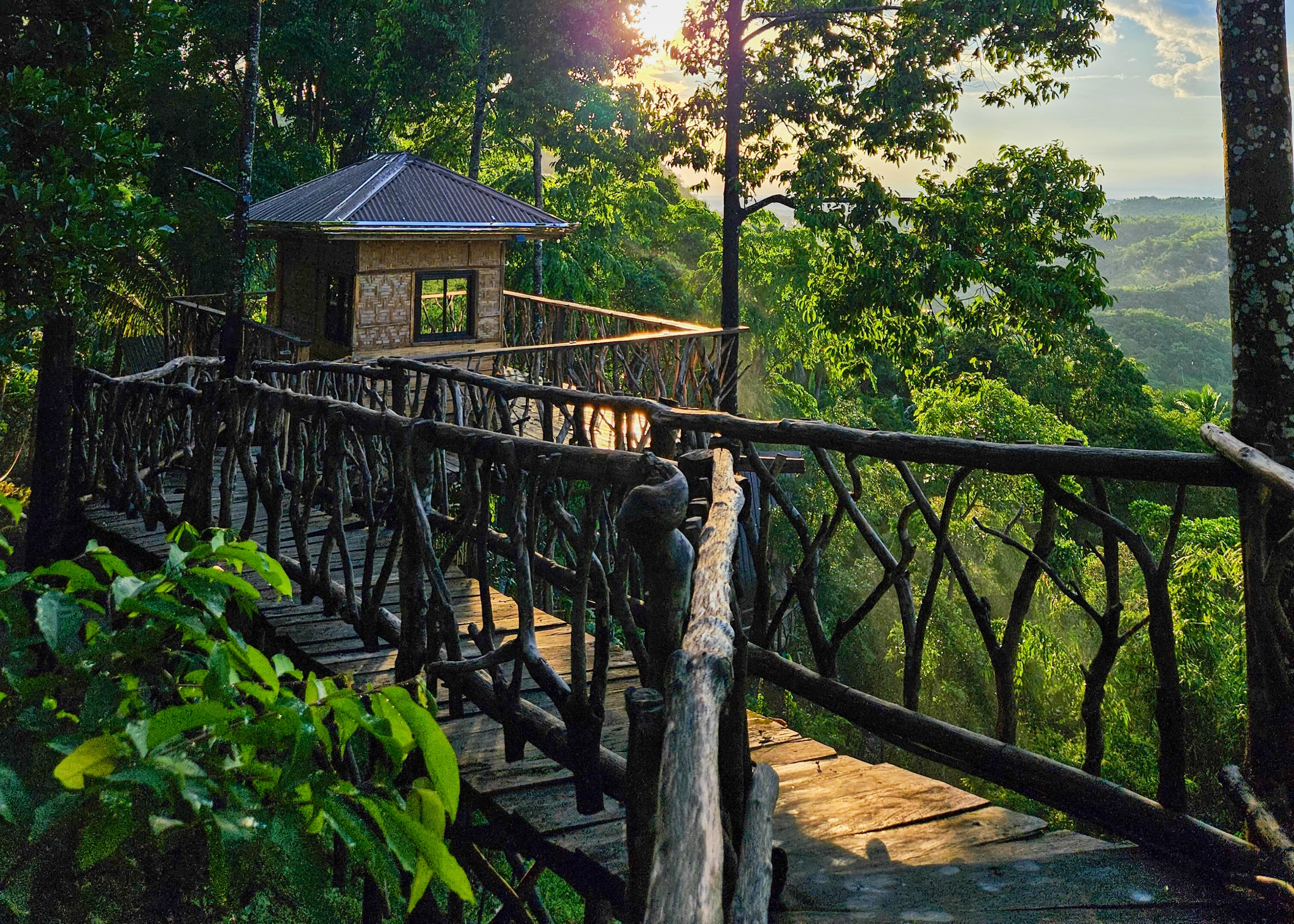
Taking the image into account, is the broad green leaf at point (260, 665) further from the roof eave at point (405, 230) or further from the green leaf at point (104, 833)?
the roof eave at point (405, 230)

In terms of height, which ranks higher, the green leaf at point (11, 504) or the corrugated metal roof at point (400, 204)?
the corrugated metal roof at point (400, 204)

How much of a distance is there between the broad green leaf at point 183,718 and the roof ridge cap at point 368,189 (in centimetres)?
1486

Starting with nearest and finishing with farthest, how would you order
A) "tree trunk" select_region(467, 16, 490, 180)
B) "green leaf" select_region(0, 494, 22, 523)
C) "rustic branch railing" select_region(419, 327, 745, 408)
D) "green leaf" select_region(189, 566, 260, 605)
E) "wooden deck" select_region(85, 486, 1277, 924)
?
"green leaf" select_region(189, 566, 260, 605) < "green leaf" select_region(0, 494, 22, 523) < "wooden deck" select_region(85, 486, 1277, 924) < "rustic branch railing" select_region(419, 327, 745, 408) < "tree trunk" select_region(467, 16, 490, 180)

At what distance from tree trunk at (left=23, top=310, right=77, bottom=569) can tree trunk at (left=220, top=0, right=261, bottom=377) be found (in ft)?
11.6

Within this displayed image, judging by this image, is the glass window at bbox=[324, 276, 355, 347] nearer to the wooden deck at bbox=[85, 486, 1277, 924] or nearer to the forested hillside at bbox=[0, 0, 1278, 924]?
the forested hillside at bbox=[0, 0, 1278, 924]

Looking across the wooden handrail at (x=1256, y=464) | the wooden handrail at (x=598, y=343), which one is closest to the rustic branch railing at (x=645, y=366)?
the wooden handrail at (x=598, y=343)

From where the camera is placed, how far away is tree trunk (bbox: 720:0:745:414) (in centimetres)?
1834

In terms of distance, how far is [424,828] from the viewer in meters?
1.98

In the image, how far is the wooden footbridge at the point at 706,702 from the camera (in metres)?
2.45

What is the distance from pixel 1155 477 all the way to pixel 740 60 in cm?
1686

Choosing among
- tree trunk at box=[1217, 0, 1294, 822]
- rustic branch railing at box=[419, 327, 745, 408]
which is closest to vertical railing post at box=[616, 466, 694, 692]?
tree trunk at box=[1217, 0, 1294, 822]

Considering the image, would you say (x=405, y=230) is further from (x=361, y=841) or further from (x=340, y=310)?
(x=361, y=841)

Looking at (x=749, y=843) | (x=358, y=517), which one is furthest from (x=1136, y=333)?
(x=749, y=843)

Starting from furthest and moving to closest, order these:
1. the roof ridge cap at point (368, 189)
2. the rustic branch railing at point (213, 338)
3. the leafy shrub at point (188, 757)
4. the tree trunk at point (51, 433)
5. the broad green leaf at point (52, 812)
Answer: the rustic branch railing at point (213, 338), the roof ridge cap at point (368, 189), the tree trunk at point (51, 433), the leafy shrub at point (188, 757), the broad green leaf at point (52, 812)
